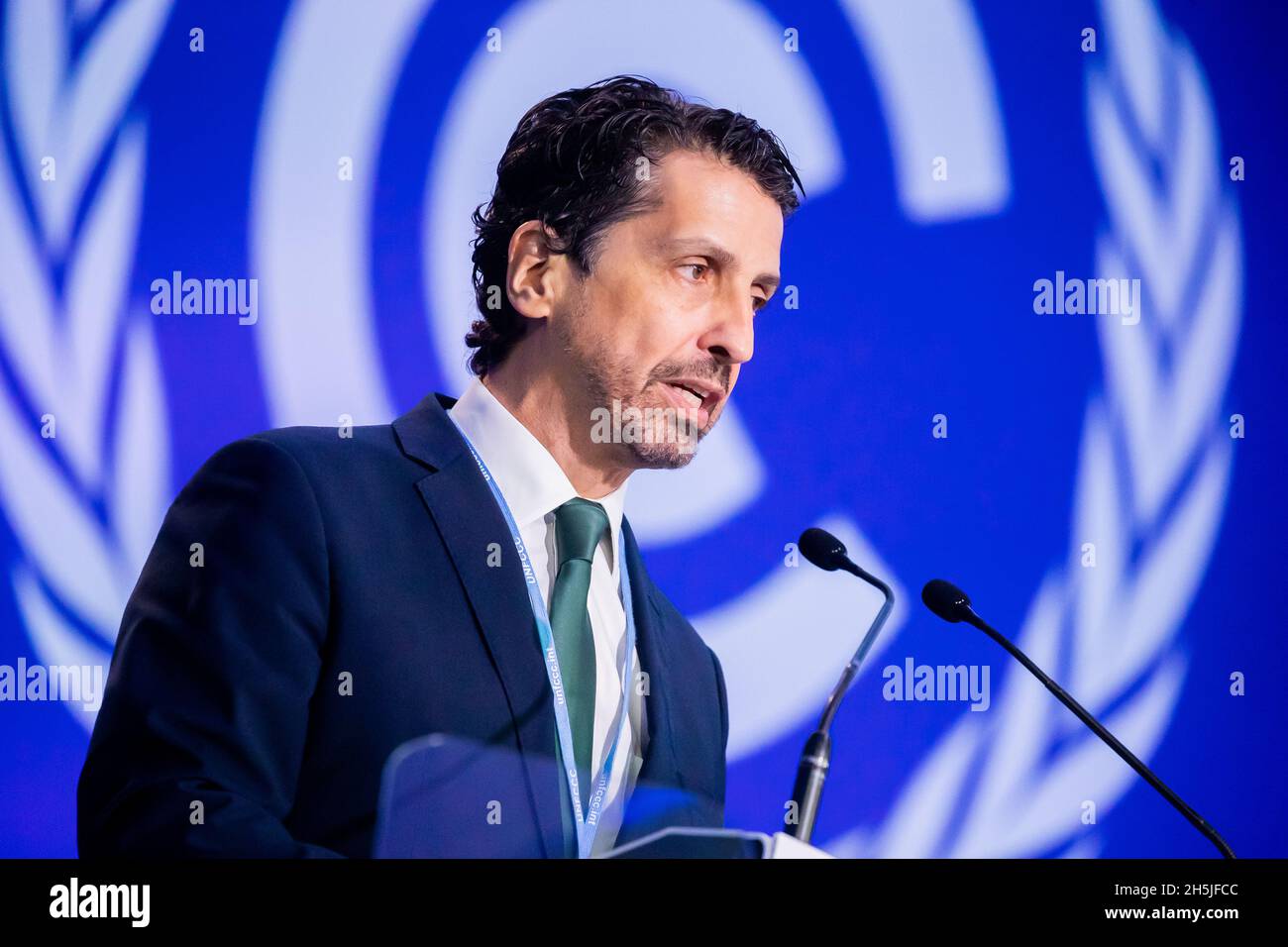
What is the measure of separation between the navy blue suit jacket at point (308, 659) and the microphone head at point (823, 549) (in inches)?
19.3

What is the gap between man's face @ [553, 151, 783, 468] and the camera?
8.98ft

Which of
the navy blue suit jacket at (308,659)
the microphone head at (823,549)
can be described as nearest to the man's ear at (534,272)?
the navy blue suit jacket at (308,659)

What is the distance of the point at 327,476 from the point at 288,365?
0.71m

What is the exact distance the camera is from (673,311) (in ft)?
8.98

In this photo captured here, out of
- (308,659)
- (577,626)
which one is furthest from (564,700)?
(308,659)

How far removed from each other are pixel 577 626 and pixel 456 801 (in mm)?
411

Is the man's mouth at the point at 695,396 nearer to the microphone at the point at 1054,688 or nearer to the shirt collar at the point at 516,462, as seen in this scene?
the shirt collar at the point at 516,462

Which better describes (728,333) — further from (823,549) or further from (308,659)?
(308,659)

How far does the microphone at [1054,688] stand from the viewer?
2273 mm

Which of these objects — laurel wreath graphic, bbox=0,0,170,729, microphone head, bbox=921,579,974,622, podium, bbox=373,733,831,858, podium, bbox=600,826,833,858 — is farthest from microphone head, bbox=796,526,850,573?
laurel wreath graphic, bbox=0,0,170,729

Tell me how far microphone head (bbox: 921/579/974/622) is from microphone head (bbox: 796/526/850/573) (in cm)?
18

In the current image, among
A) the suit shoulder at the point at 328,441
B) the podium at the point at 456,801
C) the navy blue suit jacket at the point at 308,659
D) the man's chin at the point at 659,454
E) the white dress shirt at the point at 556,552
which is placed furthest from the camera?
the man's chin at the point at 659,454
